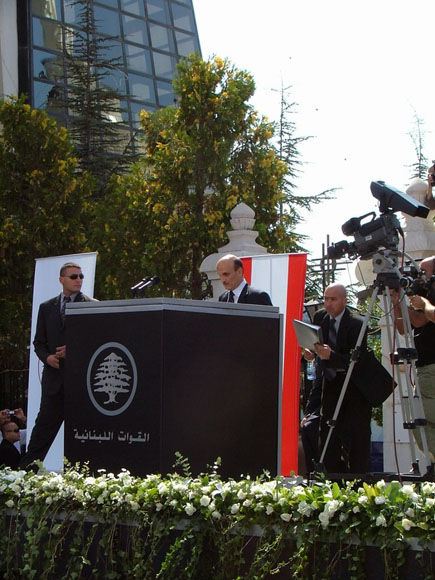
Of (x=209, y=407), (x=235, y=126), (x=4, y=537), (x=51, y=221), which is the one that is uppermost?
(x=235, y=126)

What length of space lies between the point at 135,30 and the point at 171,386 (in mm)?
22773

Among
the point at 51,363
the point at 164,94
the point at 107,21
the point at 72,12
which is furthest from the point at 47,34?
the point at 51,363

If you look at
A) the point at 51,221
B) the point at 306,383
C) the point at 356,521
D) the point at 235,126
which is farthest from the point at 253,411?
the point at 51,221

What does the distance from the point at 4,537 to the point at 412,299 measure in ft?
8.25

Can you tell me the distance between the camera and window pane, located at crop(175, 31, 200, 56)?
26.7m

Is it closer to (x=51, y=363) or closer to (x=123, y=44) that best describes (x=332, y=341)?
(x=51, y=363)

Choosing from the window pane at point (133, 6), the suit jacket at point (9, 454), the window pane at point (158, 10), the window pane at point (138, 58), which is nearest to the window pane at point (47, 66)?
the window pane at point (138, 58)

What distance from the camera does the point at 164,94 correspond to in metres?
25.6

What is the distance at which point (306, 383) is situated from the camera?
8.84 meters

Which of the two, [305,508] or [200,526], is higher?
[305,508]

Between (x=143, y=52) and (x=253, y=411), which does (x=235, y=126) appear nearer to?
(x=253, y=411)

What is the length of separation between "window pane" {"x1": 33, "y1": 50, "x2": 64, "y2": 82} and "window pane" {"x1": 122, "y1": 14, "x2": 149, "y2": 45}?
301 centimetres

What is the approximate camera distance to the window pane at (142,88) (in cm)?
2457

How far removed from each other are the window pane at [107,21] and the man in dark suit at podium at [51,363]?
60.7 ft
